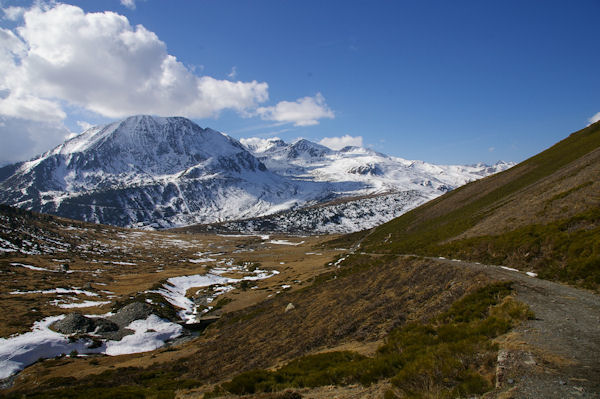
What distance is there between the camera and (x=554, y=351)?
30.6 feet

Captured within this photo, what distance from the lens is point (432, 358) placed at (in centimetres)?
1026

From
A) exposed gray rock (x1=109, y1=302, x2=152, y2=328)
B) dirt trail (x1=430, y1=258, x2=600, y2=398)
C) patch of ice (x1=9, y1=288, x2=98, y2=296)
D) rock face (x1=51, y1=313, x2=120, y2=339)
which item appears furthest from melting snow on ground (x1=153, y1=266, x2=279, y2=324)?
dirt trail (x1=430, y1=258, x2=600, y2=398)

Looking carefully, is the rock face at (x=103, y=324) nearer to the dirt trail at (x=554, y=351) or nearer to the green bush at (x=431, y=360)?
the green bush at (x=431, y=360)

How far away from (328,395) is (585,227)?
2157 centimetres

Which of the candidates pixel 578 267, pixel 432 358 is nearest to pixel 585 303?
pixel 578 267

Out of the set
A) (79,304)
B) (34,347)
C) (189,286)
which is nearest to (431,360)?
(34,347)

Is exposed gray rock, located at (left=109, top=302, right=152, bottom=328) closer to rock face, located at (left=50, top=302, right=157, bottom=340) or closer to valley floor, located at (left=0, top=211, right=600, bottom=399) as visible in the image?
rock face, located at (left=50, top=302, right=157, bottom=340)

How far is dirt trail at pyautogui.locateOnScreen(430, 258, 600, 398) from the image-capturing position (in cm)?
747

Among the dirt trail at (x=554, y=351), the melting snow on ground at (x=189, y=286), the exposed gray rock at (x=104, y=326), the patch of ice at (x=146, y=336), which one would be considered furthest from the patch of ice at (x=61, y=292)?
the dirt trail at (x=554, y=351)

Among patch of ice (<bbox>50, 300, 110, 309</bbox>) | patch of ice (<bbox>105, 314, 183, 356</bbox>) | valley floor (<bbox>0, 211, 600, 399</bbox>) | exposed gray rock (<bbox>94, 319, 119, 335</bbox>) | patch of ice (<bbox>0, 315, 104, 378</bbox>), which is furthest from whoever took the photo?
patch of ice (<bbox>50, 300, 110, 309</bbox>)

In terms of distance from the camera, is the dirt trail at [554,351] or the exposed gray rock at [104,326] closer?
the dirt trail at [554,351]

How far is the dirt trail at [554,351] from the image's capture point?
7.47 meters

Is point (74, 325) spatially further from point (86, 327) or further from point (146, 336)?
point (146, 336)

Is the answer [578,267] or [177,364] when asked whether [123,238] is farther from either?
[578,267]
